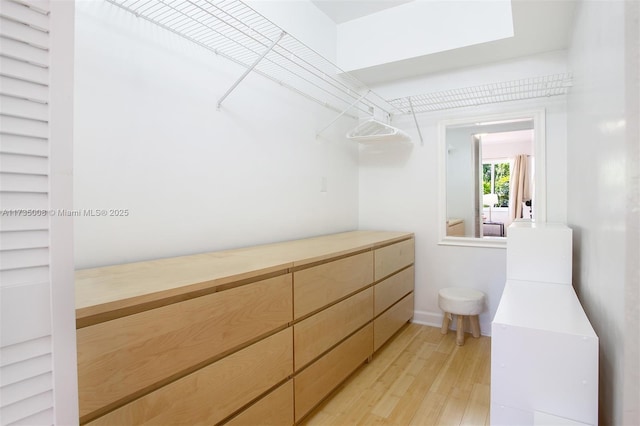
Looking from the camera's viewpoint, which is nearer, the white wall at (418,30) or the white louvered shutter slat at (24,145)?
the white louvered shutter slat at (24,145)

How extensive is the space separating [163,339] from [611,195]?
1454 mm

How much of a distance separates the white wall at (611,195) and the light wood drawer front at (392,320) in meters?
1.19

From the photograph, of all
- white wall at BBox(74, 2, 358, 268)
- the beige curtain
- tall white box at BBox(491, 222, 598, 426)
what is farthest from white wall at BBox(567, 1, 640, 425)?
white wall at BBox(74, 2, 358, 268)

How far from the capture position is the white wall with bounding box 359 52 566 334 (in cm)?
245

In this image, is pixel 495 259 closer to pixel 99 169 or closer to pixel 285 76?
pixel 285 76

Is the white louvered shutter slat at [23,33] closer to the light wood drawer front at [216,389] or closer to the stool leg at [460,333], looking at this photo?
the light wood drawer front at [216,389]

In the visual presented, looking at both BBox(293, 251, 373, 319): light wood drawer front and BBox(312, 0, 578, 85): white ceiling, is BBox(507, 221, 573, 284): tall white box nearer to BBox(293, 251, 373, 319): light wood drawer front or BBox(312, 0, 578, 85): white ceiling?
BBox(293, 251, 373, 319): light wood drawer front

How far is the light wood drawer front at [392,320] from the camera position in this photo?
90.7 inches

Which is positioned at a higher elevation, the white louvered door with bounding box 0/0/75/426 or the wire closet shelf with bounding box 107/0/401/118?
the wire closet shelf with bounding box 107/0/401/118

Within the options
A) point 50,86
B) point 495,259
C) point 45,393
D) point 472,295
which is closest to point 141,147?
point 50,86

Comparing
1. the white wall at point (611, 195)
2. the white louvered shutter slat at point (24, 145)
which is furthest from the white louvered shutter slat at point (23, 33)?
the white wall at point (611, 195)

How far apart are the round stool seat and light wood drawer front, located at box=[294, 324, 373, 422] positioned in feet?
2.45

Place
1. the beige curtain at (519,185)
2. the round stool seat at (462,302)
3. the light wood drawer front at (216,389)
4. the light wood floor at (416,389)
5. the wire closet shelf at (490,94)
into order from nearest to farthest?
1. the light wood drawer front at (216,389)
2. the light wood floor at (416,389)
3. the wire closet shelf at (490,94)
4. the round stool seat at (462,302)
5. the beige curtain at (519,185)

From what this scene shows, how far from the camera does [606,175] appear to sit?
1.11m
